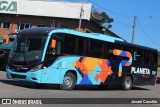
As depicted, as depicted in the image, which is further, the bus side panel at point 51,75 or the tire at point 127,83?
the tire at point 127,83

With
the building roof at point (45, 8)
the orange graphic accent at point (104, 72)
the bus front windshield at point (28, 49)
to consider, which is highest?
the building roof at point (45, 8)

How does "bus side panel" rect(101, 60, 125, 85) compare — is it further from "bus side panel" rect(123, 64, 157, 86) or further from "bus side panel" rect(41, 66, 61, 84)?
"bus side panel" rect(41, 66, 61, 84)

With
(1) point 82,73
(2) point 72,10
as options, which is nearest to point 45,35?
(1) point 82,73

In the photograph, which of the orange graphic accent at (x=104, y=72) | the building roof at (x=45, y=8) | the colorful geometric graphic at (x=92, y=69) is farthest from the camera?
the building roof at (x=45, y=8)

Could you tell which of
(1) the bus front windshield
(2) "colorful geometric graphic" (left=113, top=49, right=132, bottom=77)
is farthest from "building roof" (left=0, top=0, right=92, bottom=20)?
(1) the bus front windshield

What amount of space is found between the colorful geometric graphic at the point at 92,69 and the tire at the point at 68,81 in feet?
1.90

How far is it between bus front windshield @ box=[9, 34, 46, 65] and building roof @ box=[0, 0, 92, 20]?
3601cm

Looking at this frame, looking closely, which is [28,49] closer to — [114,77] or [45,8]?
[114,77]

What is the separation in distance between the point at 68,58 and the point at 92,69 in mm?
2523

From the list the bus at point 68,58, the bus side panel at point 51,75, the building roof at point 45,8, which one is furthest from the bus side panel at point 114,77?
the building roof at point 45,8

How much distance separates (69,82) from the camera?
21.1 meters

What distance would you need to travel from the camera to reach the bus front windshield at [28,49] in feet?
64.7

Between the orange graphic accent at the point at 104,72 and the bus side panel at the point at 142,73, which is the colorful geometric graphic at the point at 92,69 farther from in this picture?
the bus side panel at the point at 142,73

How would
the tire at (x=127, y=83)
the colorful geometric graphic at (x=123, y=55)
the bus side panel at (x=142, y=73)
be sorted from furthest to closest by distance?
the bus side panel at (x=142, y=73), the tire at (x=127, y=83), the colorful geometric graphic at (x=123, y=55)
